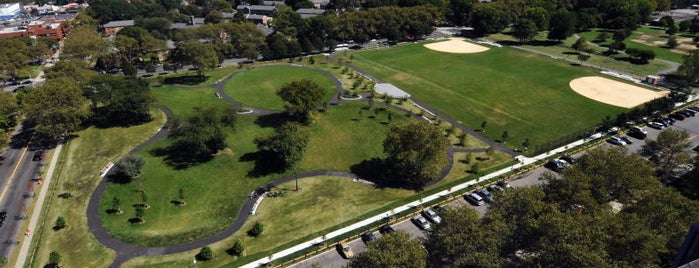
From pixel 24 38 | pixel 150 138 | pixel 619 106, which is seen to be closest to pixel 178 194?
pixel 150 138

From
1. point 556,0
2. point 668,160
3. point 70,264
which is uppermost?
point 556,0

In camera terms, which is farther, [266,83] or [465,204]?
[266,83]

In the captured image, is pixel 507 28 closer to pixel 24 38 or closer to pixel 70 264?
pixel 70 264

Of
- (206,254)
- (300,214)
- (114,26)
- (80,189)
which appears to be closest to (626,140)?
(300,214)

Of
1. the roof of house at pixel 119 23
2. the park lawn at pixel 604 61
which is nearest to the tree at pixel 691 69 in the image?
the park lawn at pixel 604 61

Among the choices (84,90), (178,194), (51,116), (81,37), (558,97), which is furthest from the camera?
(81,37)

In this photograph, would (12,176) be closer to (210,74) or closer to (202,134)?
(202,134)

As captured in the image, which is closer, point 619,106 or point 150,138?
point 150,138
